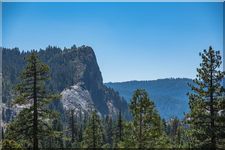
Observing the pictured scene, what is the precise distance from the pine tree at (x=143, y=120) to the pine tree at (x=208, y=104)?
4.95m

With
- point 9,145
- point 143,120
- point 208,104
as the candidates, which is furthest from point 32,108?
point 208,104

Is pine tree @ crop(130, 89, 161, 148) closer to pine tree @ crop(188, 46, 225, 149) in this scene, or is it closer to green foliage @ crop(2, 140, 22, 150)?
pine tree @ crop(188, 46, 225, 149)

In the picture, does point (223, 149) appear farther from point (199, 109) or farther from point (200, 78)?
point (200, 78)

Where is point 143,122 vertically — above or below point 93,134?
above

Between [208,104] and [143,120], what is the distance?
727cm

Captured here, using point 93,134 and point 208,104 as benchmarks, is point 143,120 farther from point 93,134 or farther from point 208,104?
point 93,134

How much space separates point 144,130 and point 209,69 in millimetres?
8641

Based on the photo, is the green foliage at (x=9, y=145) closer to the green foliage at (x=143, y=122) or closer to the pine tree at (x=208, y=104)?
the green foliage at (x=143, y=122)

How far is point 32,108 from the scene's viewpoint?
3238cm

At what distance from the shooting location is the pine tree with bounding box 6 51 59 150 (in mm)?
32219

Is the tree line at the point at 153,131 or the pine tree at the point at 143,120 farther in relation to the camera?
the pine tree at the point at 143,120

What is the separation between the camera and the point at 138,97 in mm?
36750

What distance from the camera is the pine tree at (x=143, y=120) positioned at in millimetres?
35875

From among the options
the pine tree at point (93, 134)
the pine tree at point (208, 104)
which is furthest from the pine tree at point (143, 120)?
the pine tree at point (93, 134)
